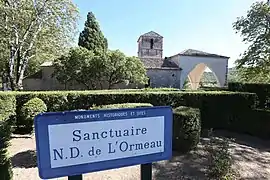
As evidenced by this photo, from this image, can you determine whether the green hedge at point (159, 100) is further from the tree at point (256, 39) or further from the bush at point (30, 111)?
the tree at point (256, 39)

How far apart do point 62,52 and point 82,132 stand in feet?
59.8

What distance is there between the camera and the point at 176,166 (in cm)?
489

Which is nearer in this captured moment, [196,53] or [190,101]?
[190,101]

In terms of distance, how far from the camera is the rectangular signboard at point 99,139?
5.78 feet

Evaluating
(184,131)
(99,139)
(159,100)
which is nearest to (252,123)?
(159,100)

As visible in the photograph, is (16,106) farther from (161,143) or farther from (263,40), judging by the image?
(263,40)

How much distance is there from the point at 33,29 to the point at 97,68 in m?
5.49

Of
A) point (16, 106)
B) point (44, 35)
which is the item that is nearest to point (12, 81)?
point (44, 35)

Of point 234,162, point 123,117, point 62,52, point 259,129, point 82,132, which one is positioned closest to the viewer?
point 82,132

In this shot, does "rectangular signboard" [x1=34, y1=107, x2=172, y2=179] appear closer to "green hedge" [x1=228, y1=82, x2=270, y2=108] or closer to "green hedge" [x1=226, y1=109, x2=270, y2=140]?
"green hedge" [x1=226, y1=109, x2=270, y2=140]

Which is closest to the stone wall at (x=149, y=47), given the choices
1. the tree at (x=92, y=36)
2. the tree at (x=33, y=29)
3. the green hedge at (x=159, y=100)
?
the tree at (x=92, y=36)

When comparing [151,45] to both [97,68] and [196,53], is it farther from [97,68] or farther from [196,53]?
[97,68]

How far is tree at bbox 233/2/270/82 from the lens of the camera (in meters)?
12.9

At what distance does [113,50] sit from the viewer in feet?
56.9
